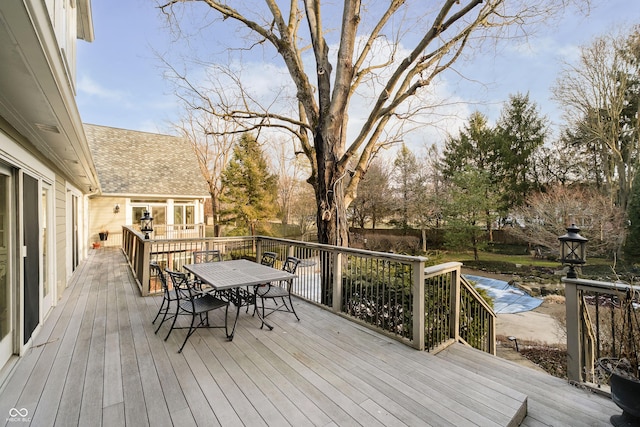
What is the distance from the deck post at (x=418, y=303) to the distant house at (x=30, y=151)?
329cm

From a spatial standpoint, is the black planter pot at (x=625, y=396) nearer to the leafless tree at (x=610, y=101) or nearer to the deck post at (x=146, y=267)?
the deck post at (x=146, y=267)

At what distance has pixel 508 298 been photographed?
1081 cm

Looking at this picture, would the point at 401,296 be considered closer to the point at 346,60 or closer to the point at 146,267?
the point at 346,60

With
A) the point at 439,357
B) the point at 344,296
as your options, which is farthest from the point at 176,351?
the point at 439,357

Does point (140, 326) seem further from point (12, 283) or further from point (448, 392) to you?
point (448, 392)

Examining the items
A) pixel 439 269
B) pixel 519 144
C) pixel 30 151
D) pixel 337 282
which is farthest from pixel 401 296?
pixel 519 144

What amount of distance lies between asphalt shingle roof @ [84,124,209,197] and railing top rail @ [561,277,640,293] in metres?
14.8

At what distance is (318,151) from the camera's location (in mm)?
5332

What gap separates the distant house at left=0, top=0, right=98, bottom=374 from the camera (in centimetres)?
145

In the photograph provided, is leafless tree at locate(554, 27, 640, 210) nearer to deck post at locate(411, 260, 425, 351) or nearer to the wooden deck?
deck post at locate(411, 260, 425, 351)

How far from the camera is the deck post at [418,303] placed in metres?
3.08

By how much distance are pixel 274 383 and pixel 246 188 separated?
16215 mm

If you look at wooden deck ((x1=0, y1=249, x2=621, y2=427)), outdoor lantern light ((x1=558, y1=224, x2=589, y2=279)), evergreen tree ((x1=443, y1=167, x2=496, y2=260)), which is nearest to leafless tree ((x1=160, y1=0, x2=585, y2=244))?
wooden deck ((x1=0, y1=249, x2=621, y2=427))

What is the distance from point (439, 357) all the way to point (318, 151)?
375cm
